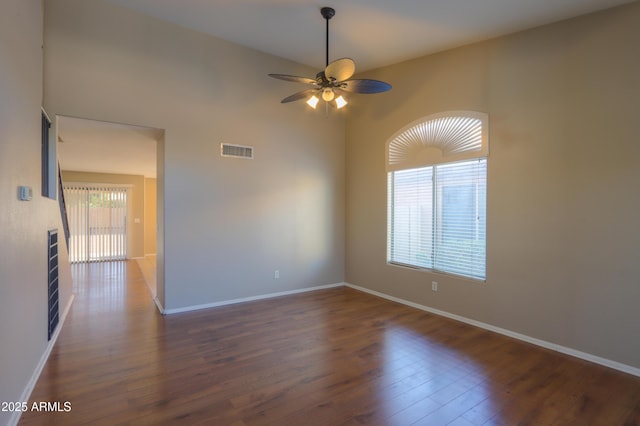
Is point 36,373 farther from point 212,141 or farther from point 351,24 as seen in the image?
point 351,24

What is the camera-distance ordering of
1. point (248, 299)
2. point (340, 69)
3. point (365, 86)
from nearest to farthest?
point (340, 69)
point (365, 86)
point (248, 299)

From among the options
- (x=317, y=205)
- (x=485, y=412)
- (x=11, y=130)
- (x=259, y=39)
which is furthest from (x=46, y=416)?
(x=259, y=39)

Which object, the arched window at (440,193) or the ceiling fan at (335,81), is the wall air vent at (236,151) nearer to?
the ceiling fan at (335,81)

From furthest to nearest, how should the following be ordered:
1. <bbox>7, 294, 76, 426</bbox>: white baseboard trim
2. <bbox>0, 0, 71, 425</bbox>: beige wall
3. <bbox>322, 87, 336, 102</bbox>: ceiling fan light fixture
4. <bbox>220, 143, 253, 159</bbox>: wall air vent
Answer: <bbox>220, 143, 253, 159</bbox>: wall air vent, <bbox>322, 87, 336, 102</bbox>: ceiling fan light fixture, <bbox>7, 294, 76, 426</bbox>: white baseboard trim, <bbox>0, 0, 71, 425</bbox>: beige wall

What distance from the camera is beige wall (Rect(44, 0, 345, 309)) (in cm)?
363

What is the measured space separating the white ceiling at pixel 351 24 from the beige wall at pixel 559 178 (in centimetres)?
29

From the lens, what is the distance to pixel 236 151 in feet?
15.4

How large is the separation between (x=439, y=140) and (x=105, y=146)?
5560 millimetres

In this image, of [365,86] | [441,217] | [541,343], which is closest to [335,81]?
[365,86]

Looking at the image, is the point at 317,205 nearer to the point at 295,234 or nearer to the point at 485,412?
the point at 295,234

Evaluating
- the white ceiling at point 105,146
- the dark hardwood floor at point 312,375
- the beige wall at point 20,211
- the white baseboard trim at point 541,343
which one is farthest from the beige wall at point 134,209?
the white baseboard trim at point 541,343

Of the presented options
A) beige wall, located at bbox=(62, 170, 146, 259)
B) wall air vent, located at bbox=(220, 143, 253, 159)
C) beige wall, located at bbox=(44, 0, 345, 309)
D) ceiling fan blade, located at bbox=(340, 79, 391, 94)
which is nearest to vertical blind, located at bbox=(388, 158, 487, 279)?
beige wall, located at bbox=(44, 0, 345, 309)

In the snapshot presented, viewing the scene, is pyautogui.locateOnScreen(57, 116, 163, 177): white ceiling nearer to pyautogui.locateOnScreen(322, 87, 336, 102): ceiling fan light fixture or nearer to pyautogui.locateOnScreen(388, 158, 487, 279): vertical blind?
pyautogui.locateOnScreen(322, 87, 336, 102): ceiling fan light fixture

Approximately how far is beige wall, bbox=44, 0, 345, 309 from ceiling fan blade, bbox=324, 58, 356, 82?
211 centimetres
